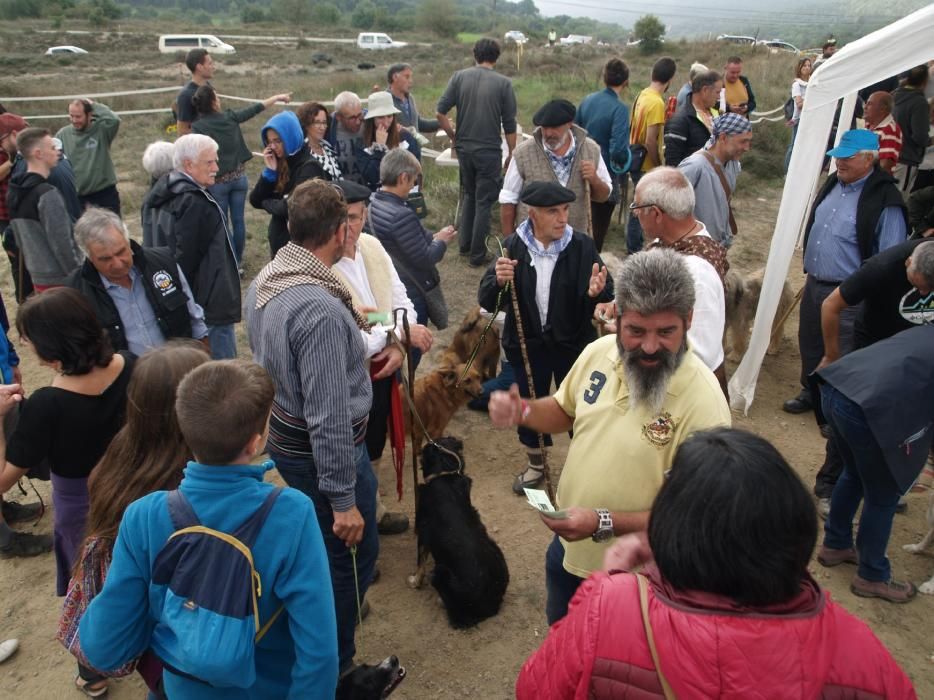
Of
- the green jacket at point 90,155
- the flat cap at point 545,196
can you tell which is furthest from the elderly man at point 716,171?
the green jacket at point 90,155

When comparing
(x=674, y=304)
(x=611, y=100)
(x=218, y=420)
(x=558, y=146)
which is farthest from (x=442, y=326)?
(x=611, y=100)

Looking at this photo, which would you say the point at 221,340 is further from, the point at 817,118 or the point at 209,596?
the point at 817,118

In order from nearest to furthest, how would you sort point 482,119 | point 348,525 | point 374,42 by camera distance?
1. point 348,525
2. point 482,119
3. point 374,42

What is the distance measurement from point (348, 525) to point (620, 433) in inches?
45.5

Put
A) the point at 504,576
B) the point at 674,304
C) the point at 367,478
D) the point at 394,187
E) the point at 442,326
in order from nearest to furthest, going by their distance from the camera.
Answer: the point at 674,304 < the point at 367,478 < the point at 504,576 < the point at 394,187 < the point at 442,326

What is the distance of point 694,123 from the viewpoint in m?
7.07

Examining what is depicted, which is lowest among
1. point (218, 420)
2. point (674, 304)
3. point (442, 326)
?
point (442, 326)

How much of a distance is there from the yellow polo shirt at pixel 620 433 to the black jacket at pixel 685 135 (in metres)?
5.42

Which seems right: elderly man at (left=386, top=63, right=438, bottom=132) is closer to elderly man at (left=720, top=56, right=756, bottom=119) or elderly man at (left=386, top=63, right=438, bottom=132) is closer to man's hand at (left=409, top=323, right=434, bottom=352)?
man's hand at (left=409, top=323, right=434, bottom=352)

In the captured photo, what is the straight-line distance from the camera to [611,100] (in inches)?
284

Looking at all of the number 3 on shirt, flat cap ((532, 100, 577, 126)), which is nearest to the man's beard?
the number 3 on shirt

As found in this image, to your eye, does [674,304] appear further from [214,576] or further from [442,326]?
[442,326]

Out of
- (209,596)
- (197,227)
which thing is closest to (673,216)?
(209,596)

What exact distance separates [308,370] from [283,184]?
3.46 metres
